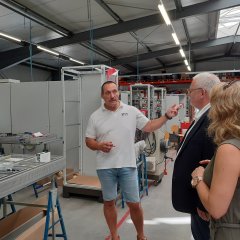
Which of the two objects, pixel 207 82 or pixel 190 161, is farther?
pixel 207 82

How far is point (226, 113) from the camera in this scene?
1.22m

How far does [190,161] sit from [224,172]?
0.63 meters

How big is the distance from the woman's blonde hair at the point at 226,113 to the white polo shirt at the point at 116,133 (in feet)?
4.68

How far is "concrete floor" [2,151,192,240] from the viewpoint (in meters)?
3.27

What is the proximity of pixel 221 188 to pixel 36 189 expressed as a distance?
A: 4219mm

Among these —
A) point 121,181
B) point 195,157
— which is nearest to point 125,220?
point 121,181

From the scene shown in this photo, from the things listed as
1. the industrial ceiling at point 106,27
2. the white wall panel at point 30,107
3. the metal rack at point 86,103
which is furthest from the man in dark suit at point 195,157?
the industrial ceiling at point 106,27

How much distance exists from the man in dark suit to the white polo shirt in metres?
0.89

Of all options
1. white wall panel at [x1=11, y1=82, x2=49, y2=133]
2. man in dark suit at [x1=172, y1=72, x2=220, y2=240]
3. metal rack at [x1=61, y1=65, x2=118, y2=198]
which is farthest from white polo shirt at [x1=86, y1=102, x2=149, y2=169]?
white wall panel at [x1=11, y1=82, x2=49, y2=133]

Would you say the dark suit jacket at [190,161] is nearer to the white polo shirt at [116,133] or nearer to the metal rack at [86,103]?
the white polo shirt at [116,133]

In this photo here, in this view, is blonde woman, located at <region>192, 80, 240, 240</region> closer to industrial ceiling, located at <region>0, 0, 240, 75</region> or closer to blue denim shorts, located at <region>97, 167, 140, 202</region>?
blue denim shorts, located at <region>97, 167, 140, 202</region>

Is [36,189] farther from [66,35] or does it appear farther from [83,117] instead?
[66,35]

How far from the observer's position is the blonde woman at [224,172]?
112cm

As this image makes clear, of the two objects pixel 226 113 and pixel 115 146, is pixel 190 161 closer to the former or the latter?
pixel 226 113
